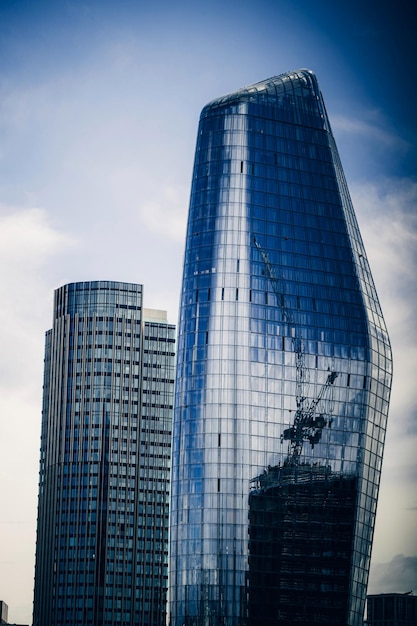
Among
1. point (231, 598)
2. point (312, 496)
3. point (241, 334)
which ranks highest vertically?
point (241, 334)

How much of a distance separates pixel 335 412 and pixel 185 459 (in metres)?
25.3

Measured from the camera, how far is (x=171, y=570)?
631 ft

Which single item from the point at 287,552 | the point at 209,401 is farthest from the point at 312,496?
the point at 209,401

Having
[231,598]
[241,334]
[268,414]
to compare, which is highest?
[241,334]

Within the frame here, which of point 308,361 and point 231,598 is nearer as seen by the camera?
point 231,598

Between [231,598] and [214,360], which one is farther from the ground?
[214,360]

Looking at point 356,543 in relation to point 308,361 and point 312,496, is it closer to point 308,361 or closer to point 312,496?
point 312,496

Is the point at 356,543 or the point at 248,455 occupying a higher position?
the point at 248,455

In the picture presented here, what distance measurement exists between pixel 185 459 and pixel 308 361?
25276mm

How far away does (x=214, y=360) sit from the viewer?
194m

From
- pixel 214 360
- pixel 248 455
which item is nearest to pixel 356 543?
pixel 248 455

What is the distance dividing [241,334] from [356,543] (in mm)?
37025

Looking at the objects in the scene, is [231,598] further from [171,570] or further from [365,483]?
[365,483]

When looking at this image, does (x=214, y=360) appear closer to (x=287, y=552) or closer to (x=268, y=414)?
(x=268, y=414)
